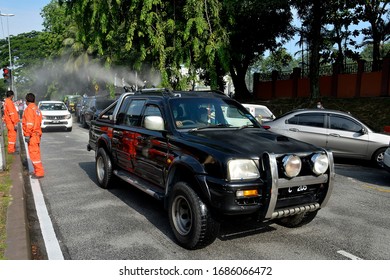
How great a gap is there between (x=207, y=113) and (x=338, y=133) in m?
6.03

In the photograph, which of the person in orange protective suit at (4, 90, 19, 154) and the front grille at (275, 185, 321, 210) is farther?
the person in orange protective suit at (4, 90, 19, 154)

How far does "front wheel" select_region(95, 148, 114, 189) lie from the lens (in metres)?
6.71

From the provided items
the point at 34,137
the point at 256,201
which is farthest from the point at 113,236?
the point at 34,137

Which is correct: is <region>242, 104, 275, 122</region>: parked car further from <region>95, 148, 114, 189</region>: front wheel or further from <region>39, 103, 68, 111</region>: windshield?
<region>39, 103, 68, 111</region>: windshield

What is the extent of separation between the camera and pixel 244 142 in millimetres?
4242

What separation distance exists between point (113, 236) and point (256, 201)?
76.2 inches

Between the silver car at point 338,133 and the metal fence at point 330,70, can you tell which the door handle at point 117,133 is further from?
the metal fence at point 330,70

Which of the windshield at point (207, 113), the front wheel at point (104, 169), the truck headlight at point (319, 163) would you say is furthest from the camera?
the front wheel at point (104, 169)

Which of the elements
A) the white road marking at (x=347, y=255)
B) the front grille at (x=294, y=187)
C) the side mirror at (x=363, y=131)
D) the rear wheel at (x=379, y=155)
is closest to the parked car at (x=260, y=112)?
the side mirror at (x=363, y=131)

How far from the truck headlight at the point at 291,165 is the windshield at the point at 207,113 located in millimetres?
1295

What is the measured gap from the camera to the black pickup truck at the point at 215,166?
3.83 metres

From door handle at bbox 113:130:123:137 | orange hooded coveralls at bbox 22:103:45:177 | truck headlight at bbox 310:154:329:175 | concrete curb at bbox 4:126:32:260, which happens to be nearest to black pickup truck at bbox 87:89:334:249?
truck headlight at bbox 310:154:329:175

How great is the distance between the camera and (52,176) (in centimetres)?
823

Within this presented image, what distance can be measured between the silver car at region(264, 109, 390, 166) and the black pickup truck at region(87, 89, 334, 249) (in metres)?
5.33
